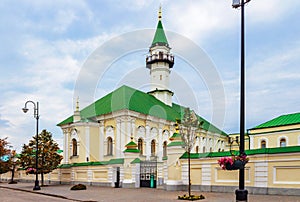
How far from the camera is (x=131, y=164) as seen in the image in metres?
26.1

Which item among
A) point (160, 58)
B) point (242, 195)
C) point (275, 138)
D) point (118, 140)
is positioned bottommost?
point (118, 140)

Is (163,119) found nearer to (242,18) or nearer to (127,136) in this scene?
(127,136)

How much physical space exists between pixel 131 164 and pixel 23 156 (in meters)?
12.8

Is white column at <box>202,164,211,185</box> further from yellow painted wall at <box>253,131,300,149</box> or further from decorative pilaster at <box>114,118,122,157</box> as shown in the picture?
yellow painted wall at <box>253,131,300,149</box>

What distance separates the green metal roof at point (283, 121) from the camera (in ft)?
125

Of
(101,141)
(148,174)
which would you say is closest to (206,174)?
(148,174)

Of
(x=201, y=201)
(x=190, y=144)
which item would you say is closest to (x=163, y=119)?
(x=190, y=144)

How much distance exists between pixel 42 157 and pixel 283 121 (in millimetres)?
29197

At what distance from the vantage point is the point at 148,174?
25.0 meters

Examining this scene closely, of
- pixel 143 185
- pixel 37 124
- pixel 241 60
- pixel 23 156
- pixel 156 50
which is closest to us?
pixel 241 60

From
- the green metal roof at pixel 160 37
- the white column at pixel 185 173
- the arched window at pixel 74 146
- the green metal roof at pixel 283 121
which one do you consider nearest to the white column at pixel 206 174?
the white column at pixel 185 173

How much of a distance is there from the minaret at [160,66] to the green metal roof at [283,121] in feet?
51.7

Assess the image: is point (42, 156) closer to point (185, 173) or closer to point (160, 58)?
point (185, 173)

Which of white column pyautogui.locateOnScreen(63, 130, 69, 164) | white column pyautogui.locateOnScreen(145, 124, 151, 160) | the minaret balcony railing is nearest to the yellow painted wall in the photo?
white column pyautogui.locateOnScreen(145, 124, 151, 160)
